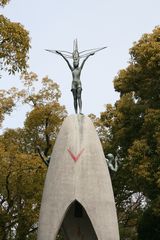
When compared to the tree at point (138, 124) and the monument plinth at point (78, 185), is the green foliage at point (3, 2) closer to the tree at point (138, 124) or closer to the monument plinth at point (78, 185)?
the monument plinth at point (78, 185)

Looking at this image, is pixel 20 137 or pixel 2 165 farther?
pixel 20 137

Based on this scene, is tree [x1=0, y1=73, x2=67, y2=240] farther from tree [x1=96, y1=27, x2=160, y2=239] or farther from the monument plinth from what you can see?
the monument plinth

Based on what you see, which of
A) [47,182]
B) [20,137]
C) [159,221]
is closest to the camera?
[47,182]

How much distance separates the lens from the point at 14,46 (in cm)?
1197

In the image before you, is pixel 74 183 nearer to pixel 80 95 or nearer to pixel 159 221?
pixel 80 95

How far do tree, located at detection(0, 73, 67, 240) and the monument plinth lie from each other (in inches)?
301

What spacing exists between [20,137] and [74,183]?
43.4 ft

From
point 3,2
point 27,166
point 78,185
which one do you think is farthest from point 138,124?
point 3,2

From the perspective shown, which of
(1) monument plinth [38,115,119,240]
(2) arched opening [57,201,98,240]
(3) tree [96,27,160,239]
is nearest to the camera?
(1) monument plinth [38,115,119,240]

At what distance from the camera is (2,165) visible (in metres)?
20.4

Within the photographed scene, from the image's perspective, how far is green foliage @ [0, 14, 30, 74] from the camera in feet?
38.5

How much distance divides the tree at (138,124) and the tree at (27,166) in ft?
8.84

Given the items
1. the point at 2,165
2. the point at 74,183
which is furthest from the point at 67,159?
the point at 2,165

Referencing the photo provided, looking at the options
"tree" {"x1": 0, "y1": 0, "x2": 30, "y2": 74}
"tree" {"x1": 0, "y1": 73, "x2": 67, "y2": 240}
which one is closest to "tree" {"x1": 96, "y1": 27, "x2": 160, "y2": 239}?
"tree" {"x1": 0, "y1": 73, "x2": 67, "y2": 240}
